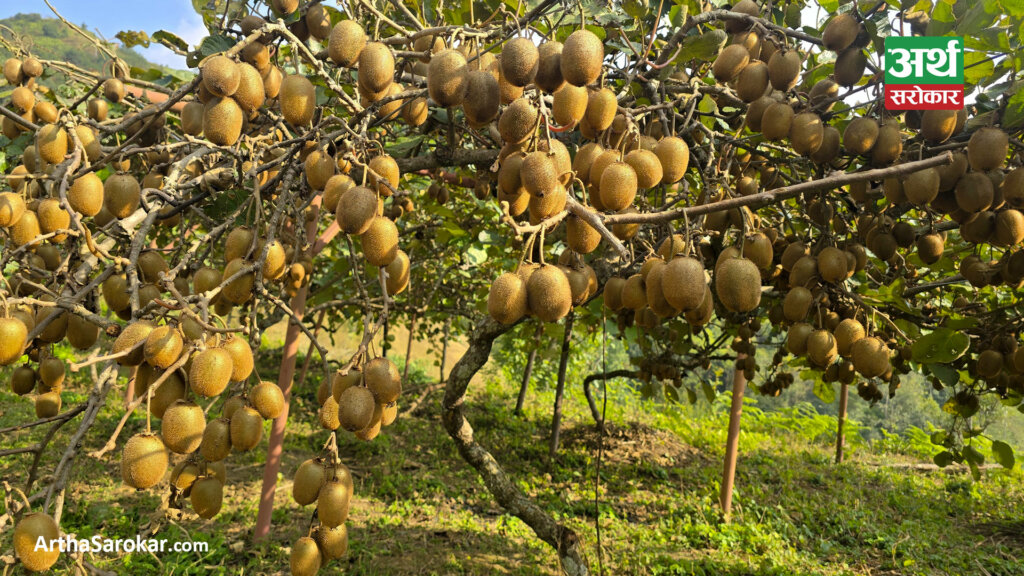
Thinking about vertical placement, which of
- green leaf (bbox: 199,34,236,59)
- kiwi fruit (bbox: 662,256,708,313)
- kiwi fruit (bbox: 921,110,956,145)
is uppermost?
green leaf (bbox: 199,34,236,59)

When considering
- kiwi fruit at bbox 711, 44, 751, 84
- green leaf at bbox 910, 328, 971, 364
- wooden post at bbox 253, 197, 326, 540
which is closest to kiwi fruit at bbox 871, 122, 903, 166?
kiwi fruit at bbox 711, 44, 751, 84

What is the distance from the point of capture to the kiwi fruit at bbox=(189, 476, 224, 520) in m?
1.22

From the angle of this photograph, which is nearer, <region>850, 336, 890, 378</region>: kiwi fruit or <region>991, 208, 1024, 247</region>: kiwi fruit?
<region>991, 208, 1024, 247</region>: kiwi fruit

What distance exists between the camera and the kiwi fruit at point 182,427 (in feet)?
3.35

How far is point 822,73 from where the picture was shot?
1.65 metres

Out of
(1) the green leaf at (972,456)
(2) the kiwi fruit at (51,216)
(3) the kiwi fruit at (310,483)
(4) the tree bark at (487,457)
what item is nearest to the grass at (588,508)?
(4) the tree bark at (487,457)

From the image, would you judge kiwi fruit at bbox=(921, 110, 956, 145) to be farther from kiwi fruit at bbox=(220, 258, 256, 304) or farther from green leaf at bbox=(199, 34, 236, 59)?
green leaf at bbox=(199, 34, 236, 59)

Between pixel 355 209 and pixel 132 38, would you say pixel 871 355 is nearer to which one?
pixel 355 209

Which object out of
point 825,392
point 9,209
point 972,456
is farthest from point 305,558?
point 825,392

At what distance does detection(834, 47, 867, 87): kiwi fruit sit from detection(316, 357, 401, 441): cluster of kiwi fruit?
4.15ft

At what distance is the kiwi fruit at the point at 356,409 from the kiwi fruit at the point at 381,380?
0.03 meters

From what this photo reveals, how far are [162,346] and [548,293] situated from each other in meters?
0.64

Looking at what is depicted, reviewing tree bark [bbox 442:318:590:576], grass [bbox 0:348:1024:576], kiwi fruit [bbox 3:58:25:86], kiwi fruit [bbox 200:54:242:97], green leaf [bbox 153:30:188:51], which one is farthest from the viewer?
grass [bbox 0:348:1024:576]

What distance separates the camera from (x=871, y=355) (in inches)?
67.4
